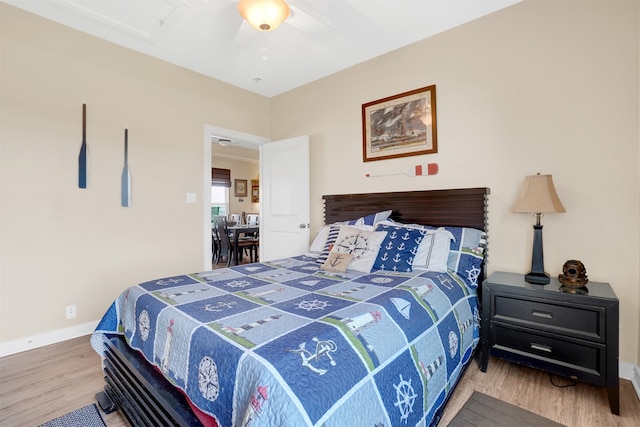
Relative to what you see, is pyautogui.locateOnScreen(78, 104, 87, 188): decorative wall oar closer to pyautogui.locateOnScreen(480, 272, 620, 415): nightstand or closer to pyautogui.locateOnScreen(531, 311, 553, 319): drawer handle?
pyautogui.locateOnScreen(480, 272, 620, 415): nightstand

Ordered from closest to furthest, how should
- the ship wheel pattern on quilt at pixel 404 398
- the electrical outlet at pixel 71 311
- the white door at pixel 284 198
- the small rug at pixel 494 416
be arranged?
the ship wheel pattern on quilt at pixel 404 398
the small rug at pixel 494 416
the electrical outlet at pixel 71 311
the white door at pixel 284 198

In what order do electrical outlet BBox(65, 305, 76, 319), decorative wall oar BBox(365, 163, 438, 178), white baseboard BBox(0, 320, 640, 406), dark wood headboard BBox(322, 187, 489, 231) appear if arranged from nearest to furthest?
white baseboard BBox(0, 320, 640, 406), dark wood headboard BBox(322, 187, 489, 231), electrical outlet BBox(65, 305, 76, 319), decorative wall oar BBox(365, 163, 438, 178)

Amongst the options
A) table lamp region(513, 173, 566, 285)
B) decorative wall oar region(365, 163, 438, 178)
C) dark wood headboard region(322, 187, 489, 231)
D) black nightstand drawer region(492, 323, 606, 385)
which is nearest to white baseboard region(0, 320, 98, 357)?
dark wood headboard region(322, 187, 489, 231)

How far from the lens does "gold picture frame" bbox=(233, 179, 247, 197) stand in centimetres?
812

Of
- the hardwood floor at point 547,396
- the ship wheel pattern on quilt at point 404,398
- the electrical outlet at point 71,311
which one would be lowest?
the hardwood floor at point 547,396

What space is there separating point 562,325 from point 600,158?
117 centimetres

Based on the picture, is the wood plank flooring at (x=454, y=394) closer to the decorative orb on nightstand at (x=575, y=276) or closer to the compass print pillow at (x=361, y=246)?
the decorative orb on nightstand at (x=575, y=276)

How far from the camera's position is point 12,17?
2.35 meters

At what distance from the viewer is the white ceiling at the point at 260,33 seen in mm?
2301

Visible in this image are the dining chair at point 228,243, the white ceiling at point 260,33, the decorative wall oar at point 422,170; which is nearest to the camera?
the white ceiling at point 260,33

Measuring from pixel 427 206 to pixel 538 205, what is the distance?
878 millimetres

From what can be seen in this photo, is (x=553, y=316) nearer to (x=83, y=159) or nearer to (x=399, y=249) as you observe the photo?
(x=399, y=249)

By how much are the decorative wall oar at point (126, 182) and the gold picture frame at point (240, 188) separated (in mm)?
5173

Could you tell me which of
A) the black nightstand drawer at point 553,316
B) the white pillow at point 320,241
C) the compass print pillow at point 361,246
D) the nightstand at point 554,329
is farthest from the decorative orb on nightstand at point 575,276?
the white pillow at point 320,241
